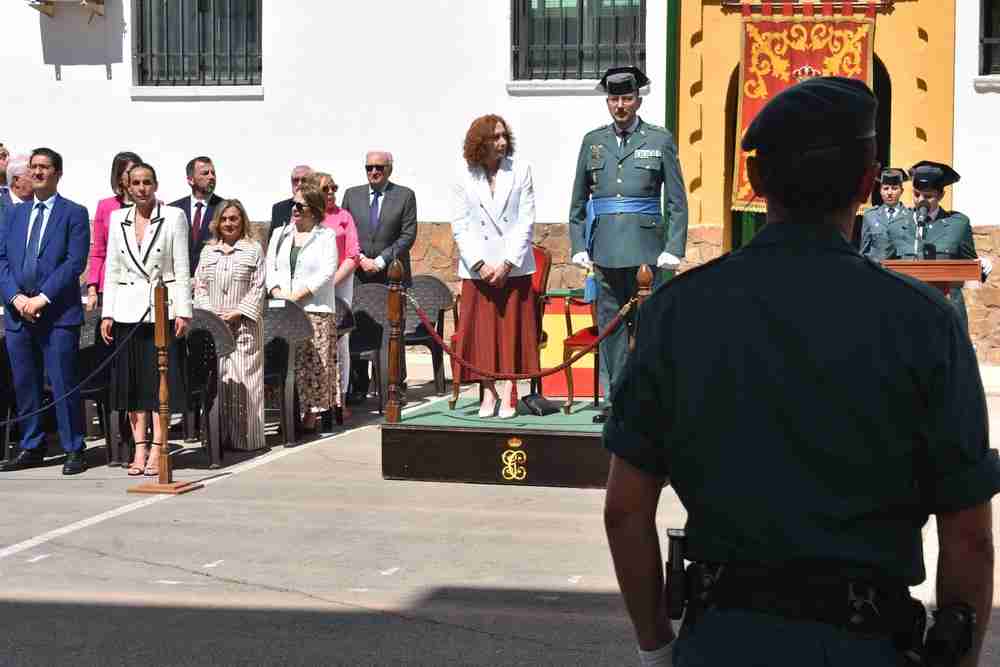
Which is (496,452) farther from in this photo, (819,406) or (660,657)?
(819,406)

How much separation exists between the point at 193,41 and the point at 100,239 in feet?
24.3

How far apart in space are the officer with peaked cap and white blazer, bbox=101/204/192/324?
5.06 metres

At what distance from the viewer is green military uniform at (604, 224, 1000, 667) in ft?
8.36

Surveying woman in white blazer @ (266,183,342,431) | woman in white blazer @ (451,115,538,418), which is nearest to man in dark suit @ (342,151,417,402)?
woman in white blazer @ (266,183,342,431)

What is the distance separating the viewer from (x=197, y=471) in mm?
10539

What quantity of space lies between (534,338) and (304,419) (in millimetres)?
2285

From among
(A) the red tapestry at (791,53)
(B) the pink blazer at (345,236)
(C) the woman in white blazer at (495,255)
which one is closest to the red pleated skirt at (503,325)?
(C) the woman in white blazer at (495,255)

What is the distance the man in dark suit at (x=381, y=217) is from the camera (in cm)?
1354

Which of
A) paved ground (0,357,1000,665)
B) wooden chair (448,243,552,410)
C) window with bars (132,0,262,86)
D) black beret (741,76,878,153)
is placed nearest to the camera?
black beret (741,76,878,153)

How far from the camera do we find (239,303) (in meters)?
11.1

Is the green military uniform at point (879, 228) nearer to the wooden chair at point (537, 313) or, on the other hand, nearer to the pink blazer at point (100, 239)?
the wooden chair at point (537, 313)

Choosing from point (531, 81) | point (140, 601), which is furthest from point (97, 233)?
point (531, 81)

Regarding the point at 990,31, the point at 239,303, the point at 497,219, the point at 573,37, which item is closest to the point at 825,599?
the point at 497,219

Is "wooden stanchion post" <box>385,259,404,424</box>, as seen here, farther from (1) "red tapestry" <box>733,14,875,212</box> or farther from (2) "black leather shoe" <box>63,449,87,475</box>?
(1) "red tapestry" <box>733,14,875,212</box>
